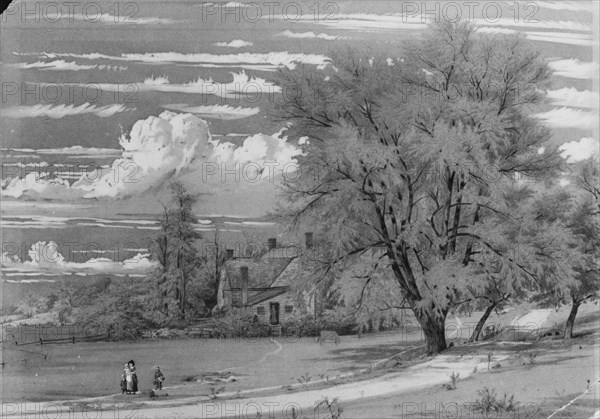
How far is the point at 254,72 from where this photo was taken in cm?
691

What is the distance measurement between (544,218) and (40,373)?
4.26 metres

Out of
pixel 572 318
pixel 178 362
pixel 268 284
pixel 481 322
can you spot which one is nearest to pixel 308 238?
pixel 268 284

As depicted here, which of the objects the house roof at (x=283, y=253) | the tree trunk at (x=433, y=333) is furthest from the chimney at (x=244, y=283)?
the tree trunk at (x=433, y=333)

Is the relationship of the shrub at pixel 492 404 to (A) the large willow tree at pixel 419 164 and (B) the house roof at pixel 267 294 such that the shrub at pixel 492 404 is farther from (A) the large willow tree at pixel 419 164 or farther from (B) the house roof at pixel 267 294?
(B) the house roof at pixel 267 294

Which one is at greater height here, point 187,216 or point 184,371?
point 187,216

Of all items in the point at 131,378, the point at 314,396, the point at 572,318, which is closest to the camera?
the point at 131,378

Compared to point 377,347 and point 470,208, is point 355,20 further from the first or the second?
point 377,347

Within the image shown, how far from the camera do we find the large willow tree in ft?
22.4

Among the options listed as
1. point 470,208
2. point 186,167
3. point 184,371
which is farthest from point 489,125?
Result: point 184,371

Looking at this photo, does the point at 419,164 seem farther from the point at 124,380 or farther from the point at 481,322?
the point at 124,380

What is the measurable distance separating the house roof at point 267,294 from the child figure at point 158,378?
34.9 inches

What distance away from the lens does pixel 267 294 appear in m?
6.93

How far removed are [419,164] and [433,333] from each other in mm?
1380

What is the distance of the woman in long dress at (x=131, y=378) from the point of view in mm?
6773
